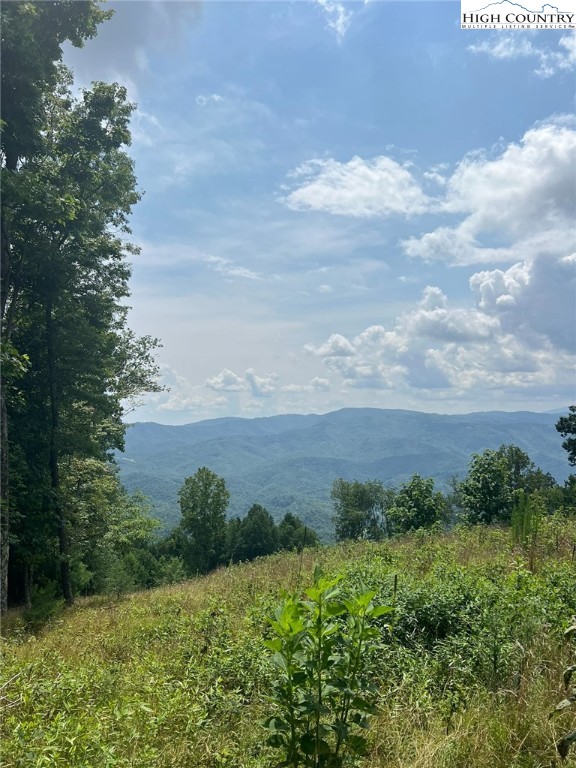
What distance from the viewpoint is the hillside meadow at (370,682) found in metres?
3.40

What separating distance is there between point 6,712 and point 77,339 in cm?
1262

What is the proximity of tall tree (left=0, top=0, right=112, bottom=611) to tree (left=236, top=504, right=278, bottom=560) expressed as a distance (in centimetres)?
5215

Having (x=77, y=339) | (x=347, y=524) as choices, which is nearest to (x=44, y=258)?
(x=77, y=339)

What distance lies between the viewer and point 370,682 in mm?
4328

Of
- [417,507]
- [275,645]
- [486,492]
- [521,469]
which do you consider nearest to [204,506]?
[417,507]

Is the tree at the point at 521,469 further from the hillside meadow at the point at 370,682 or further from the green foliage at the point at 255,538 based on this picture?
the hillside meadow at the point at 370,682

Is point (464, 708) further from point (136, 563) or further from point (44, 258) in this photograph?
point (136, 563)

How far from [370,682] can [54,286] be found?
14.3 m

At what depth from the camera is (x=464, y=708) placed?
4.01 meters

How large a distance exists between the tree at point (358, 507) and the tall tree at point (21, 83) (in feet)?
229

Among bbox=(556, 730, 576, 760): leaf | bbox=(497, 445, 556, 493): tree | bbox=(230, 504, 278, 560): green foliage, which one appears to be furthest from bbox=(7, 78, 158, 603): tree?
bbox=(497, 445, 556, 493): tree

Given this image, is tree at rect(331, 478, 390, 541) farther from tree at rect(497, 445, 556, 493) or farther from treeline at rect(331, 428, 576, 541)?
treeline at rect(331, 428, 576, 541)

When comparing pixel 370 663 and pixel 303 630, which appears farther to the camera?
pixel 370 663

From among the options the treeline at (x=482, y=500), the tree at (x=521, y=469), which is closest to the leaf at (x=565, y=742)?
the treeline at (x=482, y=500)
